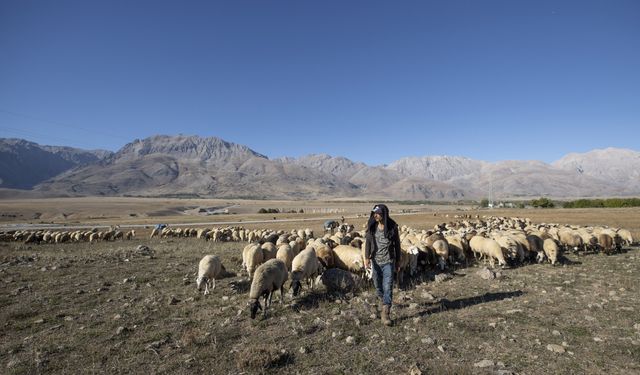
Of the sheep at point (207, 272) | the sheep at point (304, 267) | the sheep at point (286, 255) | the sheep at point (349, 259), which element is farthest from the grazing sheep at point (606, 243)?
the sheep at point (207, 272)

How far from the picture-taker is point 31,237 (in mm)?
29531

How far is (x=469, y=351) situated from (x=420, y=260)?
7296 mm

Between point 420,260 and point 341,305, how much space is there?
5.54m

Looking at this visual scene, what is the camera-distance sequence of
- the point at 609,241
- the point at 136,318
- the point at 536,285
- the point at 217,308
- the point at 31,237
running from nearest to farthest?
the point at 136,318, the point at 217,308, the point at 536,285, the point at 609,241, the point at 31,237

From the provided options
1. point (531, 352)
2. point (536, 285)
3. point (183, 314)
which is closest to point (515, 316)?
point (531, 352)

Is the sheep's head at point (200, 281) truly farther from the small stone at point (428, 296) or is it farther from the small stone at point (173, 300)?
the small stone at point (428, 296)

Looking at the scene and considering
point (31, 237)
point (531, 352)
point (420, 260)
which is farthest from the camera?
point (31, 237)

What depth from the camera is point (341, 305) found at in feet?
29.4

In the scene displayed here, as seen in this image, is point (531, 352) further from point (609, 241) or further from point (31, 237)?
point (31, 237)

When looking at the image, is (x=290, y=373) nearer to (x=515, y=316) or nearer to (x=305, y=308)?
(x=305, y=308)

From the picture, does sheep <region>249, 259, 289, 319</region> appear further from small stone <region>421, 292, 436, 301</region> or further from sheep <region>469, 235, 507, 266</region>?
sheep <region>469, 235, 507, 266</region>

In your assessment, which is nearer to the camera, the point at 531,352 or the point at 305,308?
the point at 531,352

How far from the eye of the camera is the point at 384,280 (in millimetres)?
7707

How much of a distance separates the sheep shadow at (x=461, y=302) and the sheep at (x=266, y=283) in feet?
11.2
